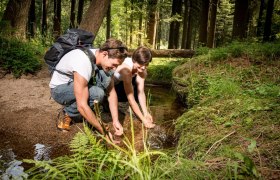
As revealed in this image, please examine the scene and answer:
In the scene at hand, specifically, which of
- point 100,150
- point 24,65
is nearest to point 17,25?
point 24,65

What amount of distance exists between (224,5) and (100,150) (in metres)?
25.9

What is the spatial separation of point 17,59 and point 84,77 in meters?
5.10

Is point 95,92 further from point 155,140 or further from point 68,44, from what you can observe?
point 155,140

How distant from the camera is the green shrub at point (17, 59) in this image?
7488 millimetres

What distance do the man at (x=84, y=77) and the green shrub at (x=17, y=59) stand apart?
3.64 meters

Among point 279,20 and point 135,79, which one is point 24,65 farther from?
point 279,20

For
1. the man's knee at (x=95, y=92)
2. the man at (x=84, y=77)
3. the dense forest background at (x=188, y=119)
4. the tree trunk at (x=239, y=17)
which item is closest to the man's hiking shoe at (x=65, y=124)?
the man at (x=84, y=77)

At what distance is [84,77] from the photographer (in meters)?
3.38

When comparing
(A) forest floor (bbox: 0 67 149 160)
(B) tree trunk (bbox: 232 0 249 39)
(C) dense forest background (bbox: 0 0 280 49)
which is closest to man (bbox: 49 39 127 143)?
(A) forest floor (bbox: 0 67 149 160)

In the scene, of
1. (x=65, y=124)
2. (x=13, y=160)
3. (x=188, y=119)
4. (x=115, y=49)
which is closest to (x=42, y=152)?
(x=13, y=160)

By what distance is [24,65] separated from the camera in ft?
24.8

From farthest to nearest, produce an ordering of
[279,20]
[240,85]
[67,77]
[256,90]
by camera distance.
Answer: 1. [279,20]
2. [240,85]
3. [256,90]
4. [67,77]

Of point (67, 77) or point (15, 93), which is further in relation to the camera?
point (15, 93)

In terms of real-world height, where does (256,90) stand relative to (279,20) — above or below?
below
